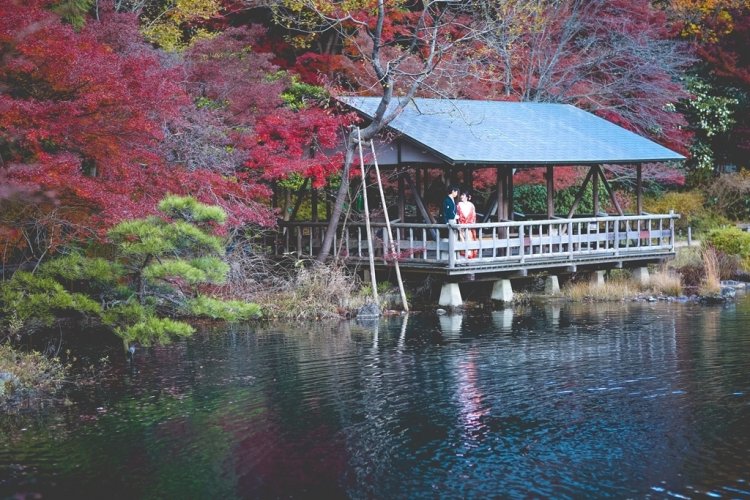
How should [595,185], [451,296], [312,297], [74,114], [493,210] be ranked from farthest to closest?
1. [595,185]
2. [493,210]
3. [451,296]
4. [312,297]
5. [74,114]

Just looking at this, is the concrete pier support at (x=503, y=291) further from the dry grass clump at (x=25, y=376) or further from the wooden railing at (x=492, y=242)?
the dry grass clump at (x=25, y=376)

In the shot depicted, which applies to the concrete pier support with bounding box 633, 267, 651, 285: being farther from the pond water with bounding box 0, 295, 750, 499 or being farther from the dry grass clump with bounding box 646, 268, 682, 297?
the pond water with bounding box 0, 295, 750, 499

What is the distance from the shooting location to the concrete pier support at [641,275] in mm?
23375

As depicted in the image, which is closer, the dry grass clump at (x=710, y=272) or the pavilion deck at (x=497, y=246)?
the pavilion deck at (x=497, y=246)

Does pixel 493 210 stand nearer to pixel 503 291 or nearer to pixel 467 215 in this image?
pixel 503 291

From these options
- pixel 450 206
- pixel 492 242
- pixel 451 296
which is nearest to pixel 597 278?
pixel 492 242

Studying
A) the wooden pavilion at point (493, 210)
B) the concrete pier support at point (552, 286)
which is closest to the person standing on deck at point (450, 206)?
the wooden pavilion at point (493, 210)

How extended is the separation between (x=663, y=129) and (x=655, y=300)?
36.2ft

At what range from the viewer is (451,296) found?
2066cm

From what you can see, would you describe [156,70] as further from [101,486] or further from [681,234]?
[681,234]

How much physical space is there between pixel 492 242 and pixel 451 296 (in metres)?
1.40

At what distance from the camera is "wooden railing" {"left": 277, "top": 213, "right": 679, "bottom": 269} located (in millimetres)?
20125

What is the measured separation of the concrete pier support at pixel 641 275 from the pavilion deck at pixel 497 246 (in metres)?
0.17

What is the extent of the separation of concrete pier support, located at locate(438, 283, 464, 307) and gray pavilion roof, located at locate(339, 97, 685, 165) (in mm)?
2712
